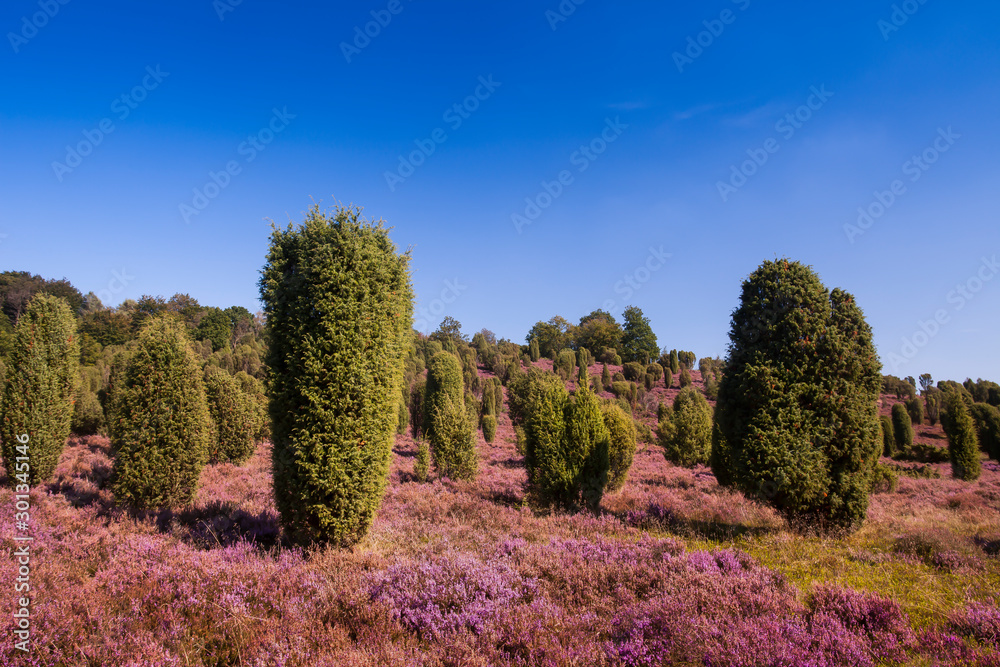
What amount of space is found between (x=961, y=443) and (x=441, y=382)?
2975 cm

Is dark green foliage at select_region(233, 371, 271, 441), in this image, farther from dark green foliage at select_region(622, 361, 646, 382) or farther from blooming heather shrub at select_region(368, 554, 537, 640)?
dark green foliage at select_region(622, 361, 646, 382)

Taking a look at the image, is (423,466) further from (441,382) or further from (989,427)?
(989,427)

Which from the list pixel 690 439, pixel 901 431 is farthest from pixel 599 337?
pixel 690 439

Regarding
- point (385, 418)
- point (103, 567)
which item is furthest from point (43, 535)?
point (385, 418)

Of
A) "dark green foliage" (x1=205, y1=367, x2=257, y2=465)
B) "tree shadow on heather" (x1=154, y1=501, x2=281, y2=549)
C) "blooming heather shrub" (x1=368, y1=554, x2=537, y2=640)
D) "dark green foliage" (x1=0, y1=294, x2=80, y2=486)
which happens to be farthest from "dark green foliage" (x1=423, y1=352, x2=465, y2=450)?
"blooming heather shrub" (x1=368, y1=554, x2=537, y2=640)

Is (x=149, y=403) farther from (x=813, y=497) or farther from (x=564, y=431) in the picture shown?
(x=813, y=497)

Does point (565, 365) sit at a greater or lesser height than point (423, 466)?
greater

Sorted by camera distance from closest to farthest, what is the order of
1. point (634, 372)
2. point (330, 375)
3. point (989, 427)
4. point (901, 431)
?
point (330, 375) → point (989, 427) → point (901, 431) → point (634, 372)

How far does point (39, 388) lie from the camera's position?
1286 cm

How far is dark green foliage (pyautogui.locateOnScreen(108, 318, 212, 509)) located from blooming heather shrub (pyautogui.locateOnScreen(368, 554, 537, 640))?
26.3ft

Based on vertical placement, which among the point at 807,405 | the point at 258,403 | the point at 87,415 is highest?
the point at 807,405

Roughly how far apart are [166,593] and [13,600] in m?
1.48

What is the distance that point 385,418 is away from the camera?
7.93 m

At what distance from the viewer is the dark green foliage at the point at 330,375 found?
7.39 m
